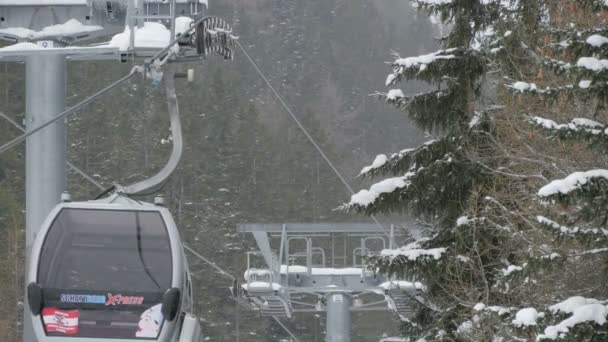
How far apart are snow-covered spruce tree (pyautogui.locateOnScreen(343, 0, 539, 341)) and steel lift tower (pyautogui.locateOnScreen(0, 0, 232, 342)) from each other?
2.65 m

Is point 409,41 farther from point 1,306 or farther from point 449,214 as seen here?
point 449,214

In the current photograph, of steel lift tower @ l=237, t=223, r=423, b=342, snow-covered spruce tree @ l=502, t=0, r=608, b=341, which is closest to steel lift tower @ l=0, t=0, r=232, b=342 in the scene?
snow-covered spruce tree @ l=502, t=0, r=608, b=341

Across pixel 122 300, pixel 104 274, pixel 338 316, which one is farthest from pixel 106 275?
pixel 338 316

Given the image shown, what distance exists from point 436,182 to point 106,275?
3797 mm

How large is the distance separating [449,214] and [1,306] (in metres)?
36.8

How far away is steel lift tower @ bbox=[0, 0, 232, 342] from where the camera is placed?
15625 mm

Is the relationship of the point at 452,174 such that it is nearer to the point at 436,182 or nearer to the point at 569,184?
the point at 436,182

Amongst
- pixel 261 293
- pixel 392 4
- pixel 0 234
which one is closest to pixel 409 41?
pixel 392 4

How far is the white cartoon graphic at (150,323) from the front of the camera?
12711 millimetres

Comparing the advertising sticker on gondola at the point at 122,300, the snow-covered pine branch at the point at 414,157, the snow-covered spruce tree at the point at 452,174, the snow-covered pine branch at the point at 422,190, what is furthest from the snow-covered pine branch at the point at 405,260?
the advertising sticker on gondola at the point at 122,300

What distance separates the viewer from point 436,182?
14.5 metres

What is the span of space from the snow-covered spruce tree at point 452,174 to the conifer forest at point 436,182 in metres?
0.02

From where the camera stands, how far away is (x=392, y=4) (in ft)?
412

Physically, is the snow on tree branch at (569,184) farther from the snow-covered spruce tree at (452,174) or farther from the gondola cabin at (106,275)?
the gondola cabin at (106,275)
